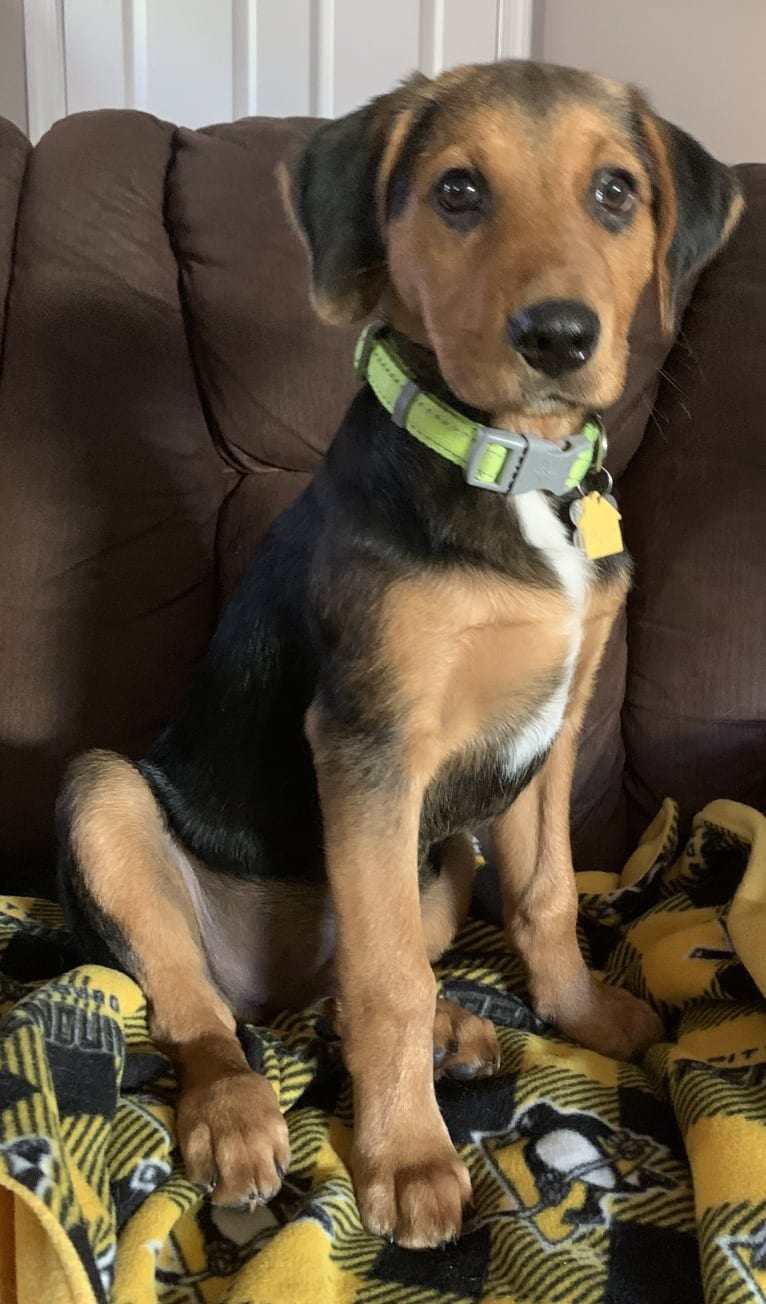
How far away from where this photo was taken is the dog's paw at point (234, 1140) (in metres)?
1.44

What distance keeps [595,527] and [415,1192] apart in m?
1.00

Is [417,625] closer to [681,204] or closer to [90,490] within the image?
[681,204]

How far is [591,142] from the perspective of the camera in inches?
61.9

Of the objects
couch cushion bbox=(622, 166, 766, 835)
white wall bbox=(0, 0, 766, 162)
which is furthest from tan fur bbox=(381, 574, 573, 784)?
white wall bbox=(0, 0, 766, 162)

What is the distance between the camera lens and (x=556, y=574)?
1.66 m

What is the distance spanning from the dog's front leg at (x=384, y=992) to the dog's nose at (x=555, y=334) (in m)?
0.59

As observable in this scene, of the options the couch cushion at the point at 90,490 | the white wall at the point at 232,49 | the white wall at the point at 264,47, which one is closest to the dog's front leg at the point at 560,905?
the couch cushion at the point at 90,490

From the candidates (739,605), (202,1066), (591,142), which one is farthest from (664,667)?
(202,1066)

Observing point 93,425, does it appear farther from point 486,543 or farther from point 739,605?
point 739,605

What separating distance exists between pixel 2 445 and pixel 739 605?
1.66 meters

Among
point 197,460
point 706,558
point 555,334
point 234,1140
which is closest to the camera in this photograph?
point 555,334

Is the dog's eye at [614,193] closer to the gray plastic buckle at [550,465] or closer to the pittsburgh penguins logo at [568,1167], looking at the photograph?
the gray plastic buckle at [550,465]

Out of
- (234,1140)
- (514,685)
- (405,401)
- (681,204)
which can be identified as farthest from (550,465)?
(234,1140)

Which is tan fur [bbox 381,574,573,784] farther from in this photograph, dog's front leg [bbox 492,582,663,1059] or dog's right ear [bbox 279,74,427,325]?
dog's right ear [bbox 279,74,427,325]
